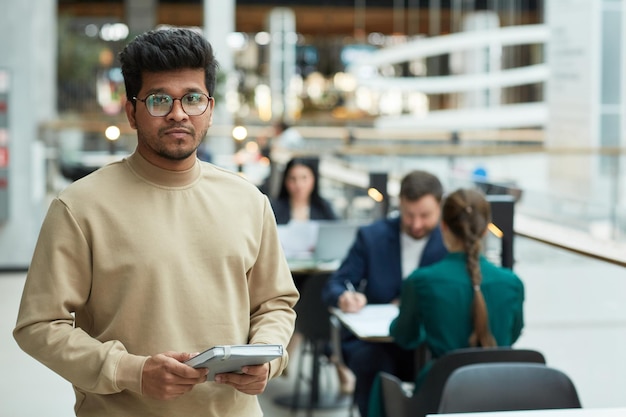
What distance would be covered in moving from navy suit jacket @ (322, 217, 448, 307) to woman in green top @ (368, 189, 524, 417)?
1.01 meters

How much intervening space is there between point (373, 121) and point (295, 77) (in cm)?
870

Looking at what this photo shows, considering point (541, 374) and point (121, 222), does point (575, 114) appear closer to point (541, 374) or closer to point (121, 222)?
point (541, 374)

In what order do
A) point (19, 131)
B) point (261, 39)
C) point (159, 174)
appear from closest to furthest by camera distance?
point (159, 174) → point (19, 131) → point (261, 39)

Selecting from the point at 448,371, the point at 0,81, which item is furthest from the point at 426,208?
the point at 0,81

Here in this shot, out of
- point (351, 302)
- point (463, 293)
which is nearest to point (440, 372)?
point (463, 293)

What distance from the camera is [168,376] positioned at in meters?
1.96

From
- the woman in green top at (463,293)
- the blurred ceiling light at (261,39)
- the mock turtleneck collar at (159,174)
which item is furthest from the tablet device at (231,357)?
the blurred ceiling light at (261,39)

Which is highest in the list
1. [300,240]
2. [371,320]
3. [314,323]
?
[300,240]

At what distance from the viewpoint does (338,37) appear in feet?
138

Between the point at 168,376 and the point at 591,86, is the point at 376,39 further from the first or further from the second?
the point at 168,376

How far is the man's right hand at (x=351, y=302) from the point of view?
183 inches

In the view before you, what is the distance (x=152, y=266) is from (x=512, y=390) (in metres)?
1.39

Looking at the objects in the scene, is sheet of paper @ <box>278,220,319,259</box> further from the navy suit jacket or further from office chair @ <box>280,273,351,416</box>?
the navy suit jacket

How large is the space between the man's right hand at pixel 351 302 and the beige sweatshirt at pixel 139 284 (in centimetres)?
243
